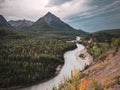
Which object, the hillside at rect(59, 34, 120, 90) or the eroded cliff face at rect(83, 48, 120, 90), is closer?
the eroded cliff face at rect(83, 48, 120, 90)

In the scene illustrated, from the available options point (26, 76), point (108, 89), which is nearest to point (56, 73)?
point (26, 76)

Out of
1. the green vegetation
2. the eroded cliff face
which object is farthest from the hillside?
the green vegetation

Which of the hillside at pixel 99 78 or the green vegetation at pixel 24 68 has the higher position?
the hillside at pixel 99 78

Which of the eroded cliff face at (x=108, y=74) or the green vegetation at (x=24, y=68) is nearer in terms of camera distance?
the eroded cliff face at (x=108, y=74)

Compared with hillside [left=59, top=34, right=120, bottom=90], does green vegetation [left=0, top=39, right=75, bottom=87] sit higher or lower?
lower

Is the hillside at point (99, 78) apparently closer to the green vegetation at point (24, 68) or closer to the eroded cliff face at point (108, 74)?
the eroded cliff face at point (108, 74)

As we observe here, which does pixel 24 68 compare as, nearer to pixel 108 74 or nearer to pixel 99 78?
pixel 99 78

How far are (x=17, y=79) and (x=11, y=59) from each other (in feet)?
105

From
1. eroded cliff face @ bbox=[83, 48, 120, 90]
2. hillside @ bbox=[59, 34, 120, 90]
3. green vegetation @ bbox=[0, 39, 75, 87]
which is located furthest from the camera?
green vegetation @ bbox=[0, 39, 75, 87]

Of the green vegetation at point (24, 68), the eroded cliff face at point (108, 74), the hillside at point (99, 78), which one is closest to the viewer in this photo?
the eroded cliff face at point (108, 74)

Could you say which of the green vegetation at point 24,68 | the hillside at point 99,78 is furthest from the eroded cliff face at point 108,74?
the green vegetation at point 24,68

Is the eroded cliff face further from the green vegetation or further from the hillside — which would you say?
the green vegetation

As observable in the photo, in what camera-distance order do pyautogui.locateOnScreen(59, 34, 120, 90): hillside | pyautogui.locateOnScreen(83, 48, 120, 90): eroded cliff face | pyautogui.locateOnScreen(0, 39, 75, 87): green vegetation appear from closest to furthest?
pyautogui.locateOnScreen(83, 48, 120, 90): eroded cliff face, pyautogui.locateOnScreen(59, 34, 120, 90): hillside, pyautogui.locateOnScreen(0, 39, 75, 87): green vegetation

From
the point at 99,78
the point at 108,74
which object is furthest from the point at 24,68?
the point at 108,74
